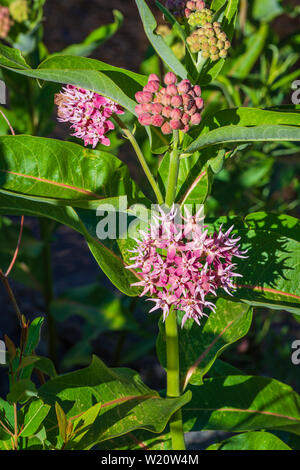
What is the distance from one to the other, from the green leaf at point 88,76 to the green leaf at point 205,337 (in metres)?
0.34

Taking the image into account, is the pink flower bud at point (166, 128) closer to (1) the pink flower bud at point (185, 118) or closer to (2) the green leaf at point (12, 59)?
(1) the pink flower bud at point (185, 118)

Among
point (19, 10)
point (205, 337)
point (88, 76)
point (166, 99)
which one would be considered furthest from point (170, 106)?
point (19, 10)

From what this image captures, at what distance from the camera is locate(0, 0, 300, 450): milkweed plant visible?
2.30 ft

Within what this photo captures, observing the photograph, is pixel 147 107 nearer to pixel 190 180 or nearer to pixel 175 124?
pixel 175 124

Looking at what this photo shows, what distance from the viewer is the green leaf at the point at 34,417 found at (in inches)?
28.9

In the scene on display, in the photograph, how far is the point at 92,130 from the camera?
79 cm

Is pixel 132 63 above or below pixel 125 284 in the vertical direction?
above

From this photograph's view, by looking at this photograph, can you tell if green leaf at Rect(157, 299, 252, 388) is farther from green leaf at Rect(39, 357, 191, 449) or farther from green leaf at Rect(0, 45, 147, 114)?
green leaf at Rect(0, 45, 147, 114)

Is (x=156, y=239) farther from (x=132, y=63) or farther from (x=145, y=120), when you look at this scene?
(x=132, y=63)

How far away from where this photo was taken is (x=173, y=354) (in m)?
0.82

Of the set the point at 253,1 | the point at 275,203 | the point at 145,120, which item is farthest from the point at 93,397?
the point at 253,1

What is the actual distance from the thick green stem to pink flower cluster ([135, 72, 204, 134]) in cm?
5

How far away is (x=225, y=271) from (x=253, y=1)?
4.54 ft

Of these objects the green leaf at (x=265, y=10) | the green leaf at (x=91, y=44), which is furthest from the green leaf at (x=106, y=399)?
the green leaf at (x=265, y=10)
